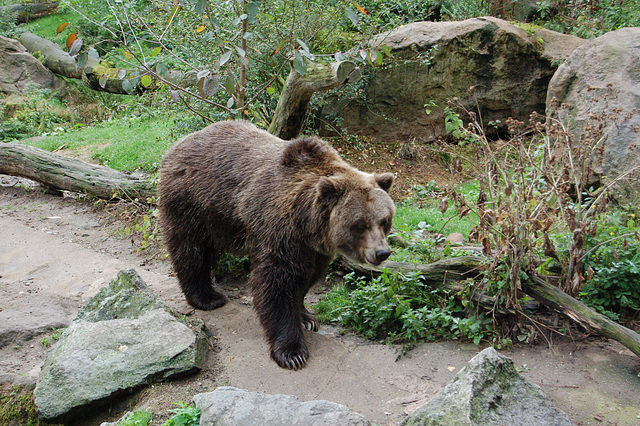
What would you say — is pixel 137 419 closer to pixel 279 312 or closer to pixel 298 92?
pixel 279 312

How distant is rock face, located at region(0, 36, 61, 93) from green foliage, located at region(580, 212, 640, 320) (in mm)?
15995

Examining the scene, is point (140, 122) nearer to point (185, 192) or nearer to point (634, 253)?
point (185, 192)

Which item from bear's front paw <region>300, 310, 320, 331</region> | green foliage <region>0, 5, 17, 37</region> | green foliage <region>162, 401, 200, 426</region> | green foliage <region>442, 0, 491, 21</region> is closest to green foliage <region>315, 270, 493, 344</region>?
bear's front paw <region>300, 310, 320, 331</region>

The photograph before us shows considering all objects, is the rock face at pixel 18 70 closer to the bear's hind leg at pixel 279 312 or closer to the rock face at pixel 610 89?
the bear's hind leg at pixel 279 312

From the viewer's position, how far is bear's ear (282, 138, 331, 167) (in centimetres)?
490

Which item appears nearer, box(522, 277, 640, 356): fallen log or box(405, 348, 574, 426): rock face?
box(405, 348, 574, 426): rock face

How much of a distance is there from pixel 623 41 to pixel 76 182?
835 cm

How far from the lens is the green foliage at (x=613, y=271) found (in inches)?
173

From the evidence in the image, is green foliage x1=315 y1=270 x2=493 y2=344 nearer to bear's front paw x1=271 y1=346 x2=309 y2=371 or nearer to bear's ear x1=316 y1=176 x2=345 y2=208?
bear's front paw x1=271 y1=346 x2=309 y2=371

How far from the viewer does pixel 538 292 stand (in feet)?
14.6

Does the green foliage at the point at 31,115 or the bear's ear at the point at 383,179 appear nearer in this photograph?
the bear's ear at the point at 383,179

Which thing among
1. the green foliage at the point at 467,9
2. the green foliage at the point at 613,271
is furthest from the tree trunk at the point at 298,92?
the green foliage at the point at 467,9

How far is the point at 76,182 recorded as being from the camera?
862 centimetres

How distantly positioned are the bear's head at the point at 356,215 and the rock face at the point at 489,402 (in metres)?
1.27
